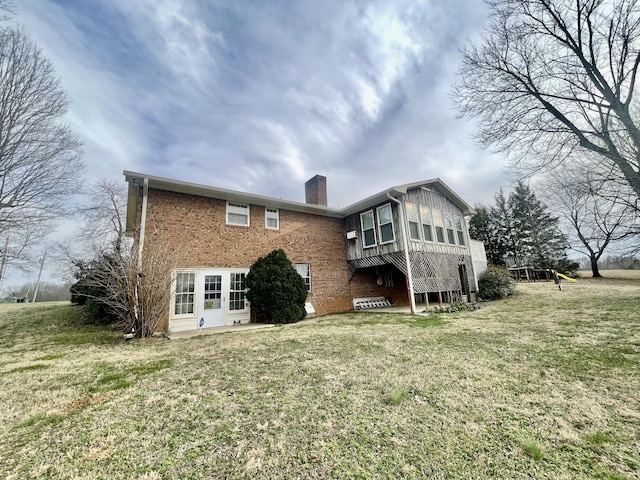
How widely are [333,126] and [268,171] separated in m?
7.78

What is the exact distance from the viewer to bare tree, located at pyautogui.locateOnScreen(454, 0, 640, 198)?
7723 millimetres

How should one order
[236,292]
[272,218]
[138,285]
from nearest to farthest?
[138,285], [236,292], [272,218]

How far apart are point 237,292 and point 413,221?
7978mm

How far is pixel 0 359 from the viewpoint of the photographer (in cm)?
552

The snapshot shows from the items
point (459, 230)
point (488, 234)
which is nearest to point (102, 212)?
point (459, 230)

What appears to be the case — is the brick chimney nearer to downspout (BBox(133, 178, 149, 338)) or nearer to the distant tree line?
downspout (BBox(133, 178, 149, 338))

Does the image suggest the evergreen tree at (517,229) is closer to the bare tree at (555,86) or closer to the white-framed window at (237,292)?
the bare tree at (555,86)

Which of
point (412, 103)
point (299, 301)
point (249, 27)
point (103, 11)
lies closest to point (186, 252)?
point (299, 301)

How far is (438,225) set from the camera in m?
13.1

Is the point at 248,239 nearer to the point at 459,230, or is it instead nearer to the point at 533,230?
the point at 459,230

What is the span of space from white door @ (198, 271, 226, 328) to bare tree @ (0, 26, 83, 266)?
8.69 m

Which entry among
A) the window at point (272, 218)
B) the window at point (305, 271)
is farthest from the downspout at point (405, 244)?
the window at point (272, 218)

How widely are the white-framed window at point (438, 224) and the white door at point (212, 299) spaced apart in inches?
391

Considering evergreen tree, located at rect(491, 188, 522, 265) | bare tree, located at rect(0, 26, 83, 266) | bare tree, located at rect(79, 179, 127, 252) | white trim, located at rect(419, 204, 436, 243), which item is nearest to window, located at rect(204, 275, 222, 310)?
bare tree, located at rect(0, 26, 83, 266)
